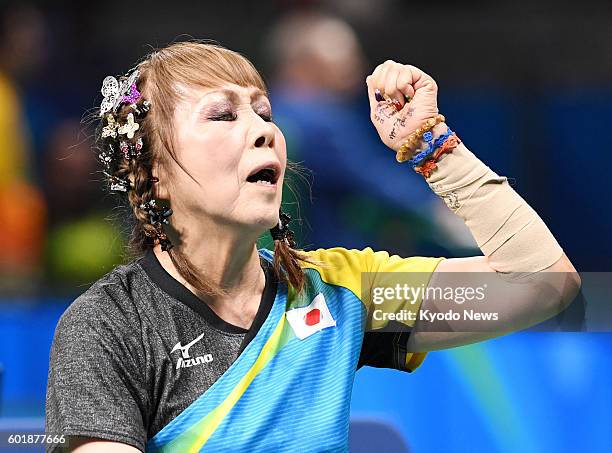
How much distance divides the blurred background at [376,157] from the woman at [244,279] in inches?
17.9

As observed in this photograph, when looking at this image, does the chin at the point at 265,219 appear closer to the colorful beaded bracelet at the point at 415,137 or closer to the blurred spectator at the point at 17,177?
the colorful beaded bracelet at the point at 415,137

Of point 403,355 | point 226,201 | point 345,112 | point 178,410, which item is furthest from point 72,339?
point 345,112

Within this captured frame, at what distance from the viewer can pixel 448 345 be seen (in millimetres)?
1922

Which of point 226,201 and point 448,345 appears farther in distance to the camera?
point 448,345

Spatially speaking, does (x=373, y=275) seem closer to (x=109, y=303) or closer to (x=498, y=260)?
(x=498, y=260)

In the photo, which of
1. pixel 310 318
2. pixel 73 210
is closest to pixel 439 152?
pixel 310 318

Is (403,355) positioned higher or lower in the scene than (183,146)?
lower

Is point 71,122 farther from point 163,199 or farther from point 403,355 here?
point 403,355

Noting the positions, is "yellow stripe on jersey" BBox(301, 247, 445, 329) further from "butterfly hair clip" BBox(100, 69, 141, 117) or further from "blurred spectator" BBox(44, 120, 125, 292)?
"blurred spectator" BBox(44, 120, 125, 292)

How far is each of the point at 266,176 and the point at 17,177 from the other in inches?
53.3

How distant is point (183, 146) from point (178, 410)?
1.49ft

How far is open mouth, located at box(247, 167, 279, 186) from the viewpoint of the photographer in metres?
1.77

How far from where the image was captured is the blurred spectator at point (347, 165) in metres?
2.61

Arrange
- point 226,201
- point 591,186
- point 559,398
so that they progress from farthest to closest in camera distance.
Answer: point 591,186 < point 559,398 < point 226,201
